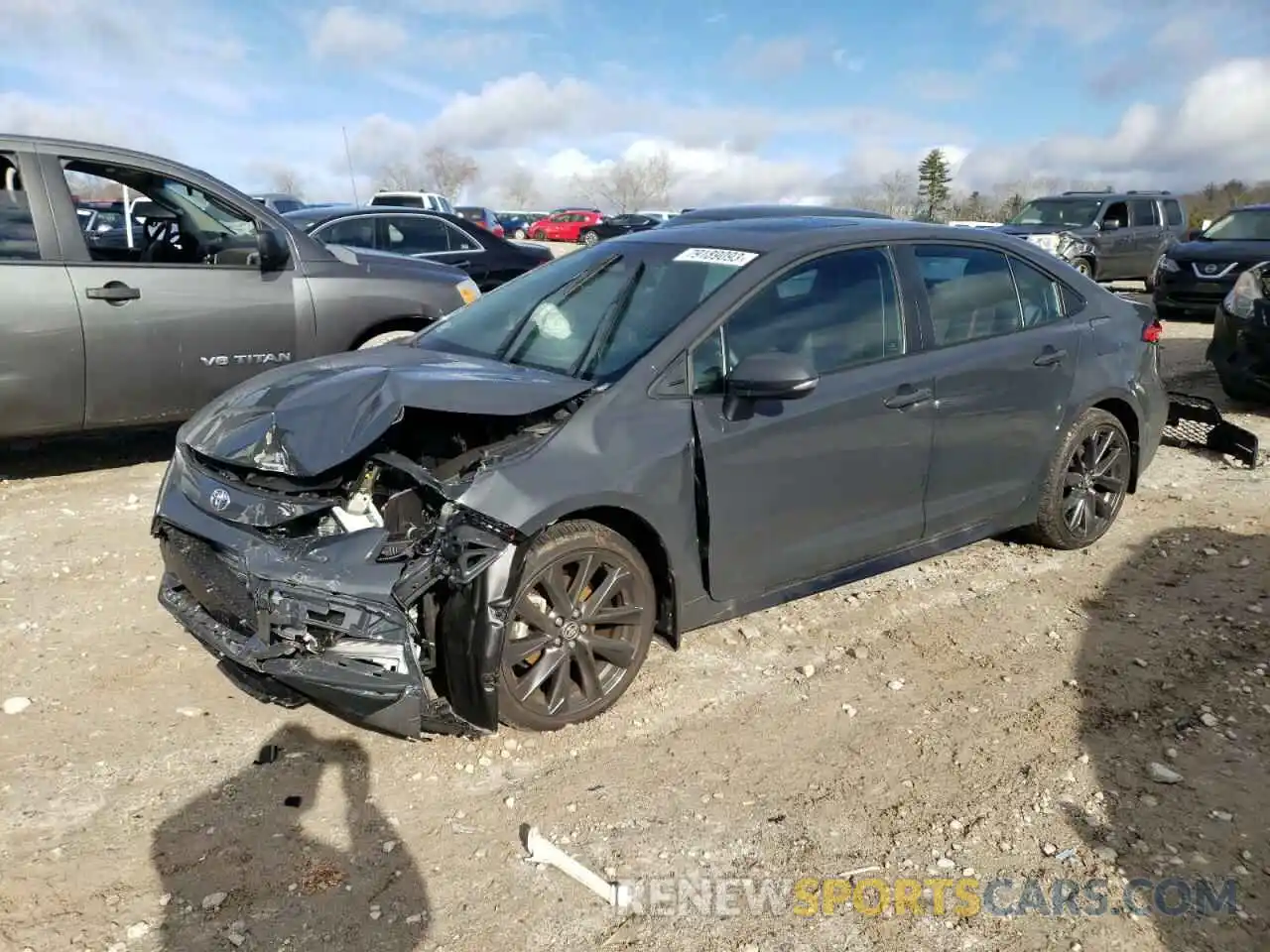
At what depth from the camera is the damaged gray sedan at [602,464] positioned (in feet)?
9.51

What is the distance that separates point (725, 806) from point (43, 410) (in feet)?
14.5

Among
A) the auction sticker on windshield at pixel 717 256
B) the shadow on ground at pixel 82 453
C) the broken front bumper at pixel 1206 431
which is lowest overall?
the broken front bumper at pixel 1206 431

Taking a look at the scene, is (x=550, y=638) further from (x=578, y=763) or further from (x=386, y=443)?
(x=386, y=443)

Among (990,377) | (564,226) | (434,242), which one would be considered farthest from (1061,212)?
(564,226)

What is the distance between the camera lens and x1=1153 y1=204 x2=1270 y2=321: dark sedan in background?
Answer: 1241 centimetres

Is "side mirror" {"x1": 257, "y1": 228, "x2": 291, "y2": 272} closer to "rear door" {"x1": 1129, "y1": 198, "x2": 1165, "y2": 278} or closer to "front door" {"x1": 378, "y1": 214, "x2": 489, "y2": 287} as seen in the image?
"front door" {"x1": 378, "y1": 214, "x2": 489, "y2": 287}

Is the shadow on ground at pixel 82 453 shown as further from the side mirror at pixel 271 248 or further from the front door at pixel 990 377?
the front door at pixel 990 377

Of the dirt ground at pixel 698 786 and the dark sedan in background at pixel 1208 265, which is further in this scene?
the dark sedan in background at pixel 1208 265

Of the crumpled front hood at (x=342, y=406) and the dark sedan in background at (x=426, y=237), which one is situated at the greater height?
the dark sedan in background at (x=426, y=237)

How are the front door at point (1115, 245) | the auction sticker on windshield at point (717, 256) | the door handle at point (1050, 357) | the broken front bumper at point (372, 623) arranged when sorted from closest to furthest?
the broken front bumper at point (372, 623) < the auction sticker on windshield at point (717, 256) < the door handle at point (1050, 357) < the front door at point (1115, 245)

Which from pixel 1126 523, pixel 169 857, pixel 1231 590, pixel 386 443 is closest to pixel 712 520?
pixel 386 443

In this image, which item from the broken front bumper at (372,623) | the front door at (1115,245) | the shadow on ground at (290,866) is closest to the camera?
the shadow on ground at (290,866)

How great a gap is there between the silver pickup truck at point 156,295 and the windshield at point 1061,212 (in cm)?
1337

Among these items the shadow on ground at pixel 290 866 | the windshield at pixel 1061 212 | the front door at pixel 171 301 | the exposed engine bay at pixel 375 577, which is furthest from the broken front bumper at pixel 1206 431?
the windshield at pixel 1061 212
